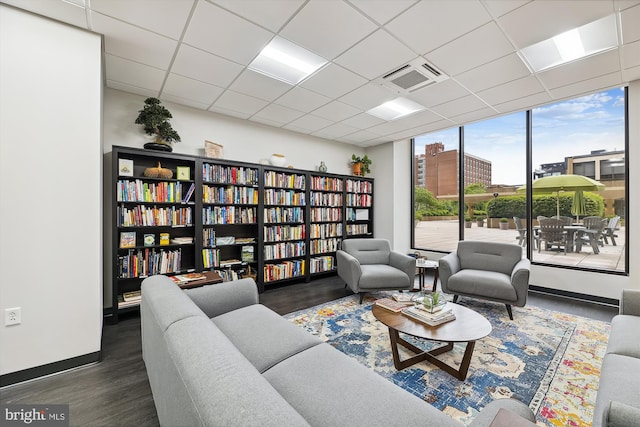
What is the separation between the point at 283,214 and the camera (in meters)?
4.51

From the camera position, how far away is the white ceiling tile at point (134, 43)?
2162 millimetres

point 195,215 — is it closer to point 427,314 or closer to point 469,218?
point 427,314

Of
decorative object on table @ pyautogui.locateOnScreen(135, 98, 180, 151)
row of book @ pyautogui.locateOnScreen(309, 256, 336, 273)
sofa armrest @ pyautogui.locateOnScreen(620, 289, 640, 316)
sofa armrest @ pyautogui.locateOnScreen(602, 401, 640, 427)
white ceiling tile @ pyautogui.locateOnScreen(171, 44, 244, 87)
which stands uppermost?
white ceiling tile @ pyautogui.locateOnScreen(171, 44, 244, 87)

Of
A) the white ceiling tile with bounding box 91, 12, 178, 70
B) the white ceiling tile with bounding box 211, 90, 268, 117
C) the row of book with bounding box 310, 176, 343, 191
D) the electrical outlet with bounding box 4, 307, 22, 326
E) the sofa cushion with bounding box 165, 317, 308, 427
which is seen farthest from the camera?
the row of book with bounding box 310, 176, 343, 191

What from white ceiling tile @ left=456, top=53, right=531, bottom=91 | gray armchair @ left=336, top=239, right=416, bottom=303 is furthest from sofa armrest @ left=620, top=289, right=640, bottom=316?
white ceiling tile @ left=456, top=53, right=531, bottom=91

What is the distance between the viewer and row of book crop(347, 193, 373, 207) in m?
5.52

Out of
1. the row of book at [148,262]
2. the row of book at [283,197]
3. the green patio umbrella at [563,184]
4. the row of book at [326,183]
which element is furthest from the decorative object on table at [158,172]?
the green patio umbrella at [563,184]

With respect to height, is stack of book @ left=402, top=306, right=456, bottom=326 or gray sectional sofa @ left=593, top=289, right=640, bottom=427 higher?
gray sectional sofa @ left=593, top=289, right=640, bottom=427

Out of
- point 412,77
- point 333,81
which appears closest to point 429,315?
point 412,77

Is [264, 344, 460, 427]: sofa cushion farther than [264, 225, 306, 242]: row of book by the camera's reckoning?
No

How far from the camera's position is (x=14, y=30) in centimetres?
197

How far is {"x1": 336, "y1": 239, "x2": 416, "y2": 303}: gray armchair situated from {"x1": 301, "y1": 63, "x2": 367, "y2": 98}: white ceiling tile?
2204 mm

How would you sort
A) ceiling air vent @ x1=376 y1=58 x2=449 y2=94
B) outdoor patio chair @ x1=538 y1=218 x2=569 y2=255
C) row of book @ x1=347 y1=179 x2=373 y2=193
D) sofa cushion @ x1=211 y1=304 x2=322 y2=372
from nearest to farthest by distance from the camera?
sofa cushion @ x1=211 y1=304 x2=322 y2=372
ceiling air vent @ x1=376 y1=58 x2=449 y2=94
outdoor patio chair @ x1=538 y1=218 x2=569 y2=255
row of book @ x1=347 y1=179 x2=373 y2=193

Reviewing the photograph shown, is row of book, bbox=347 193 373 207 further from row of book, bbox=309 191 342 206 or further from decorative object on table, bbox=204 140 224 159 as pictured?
decorative object on table, bbox=204 140 224 159
